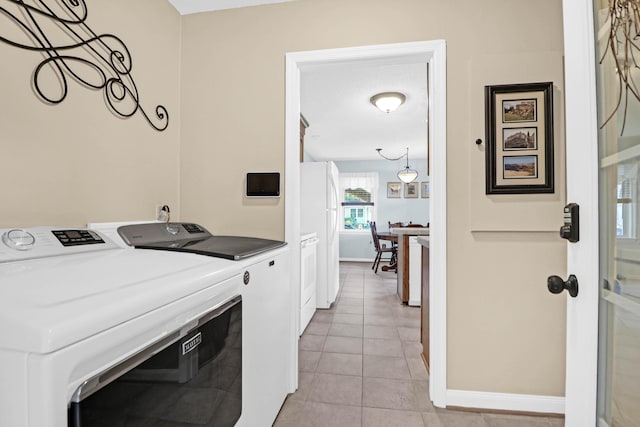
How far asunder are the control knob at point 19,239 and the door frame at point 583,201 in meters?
1.58

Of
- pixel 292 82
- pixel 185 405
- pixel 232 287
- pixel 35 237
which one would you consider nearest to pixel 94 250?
pixel 35 237

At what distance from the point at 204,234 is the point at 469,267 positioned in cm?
150

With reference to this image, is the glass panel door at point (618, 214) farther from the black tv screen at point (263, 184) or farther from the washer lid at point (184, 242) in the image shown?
the black tv screen at point (263, 184)

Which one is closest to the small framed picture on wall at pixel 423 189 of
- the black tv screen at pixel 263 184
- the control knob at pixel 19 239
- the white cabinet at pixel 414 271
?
the white cabinet at pixel 414 271

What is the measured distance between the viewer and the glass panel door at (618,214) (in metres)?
0.66

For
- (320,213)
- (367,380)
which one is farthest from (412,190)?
(367,380)

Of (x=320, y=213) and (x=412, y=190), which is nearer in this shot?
(x=320, y=213)

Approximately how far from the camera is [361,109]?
3.82m

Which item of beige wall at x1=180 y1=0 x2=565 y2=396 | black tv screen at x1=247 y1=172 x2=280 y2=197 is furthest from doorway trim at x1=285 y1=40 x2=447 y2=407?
black tv screen at x1=247 y1=172 x2=280 y2=197

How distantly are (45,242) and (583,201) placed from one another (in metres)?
1.59

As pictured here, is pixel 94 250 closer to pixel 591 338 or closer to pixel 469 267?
pixel 591 338

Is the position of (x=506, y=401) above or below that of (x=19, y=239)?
below

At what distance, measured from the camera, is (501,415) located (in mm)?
1631

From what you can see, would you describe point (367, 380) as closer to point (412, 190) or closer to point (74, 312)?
point (74, 312)
